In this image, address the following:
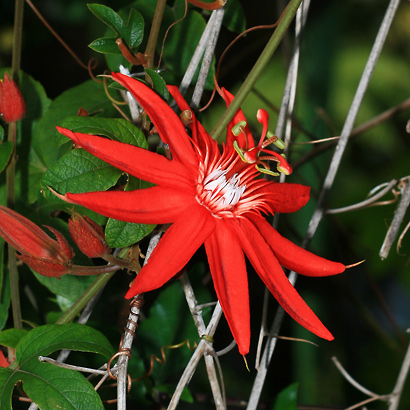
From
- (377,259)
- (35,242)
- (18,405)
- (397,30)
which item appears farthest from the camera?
(397,30)

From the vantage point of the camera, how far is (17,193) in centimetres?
96

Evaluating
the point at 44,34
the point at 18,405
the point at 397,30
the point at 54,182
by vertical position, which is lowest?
the point at 18,405

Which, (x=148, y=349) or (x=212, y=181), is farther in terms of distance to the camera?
(x=148, y=349)

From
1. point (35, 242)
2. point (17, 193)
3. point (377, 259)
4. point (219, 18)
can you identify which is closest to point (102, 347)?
point (35, 242)

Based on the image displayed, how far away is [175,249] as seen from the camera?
2.03 feet

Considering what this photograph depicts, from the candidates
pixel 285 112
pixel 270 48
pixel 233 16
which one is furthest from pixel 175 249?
pixel 233 16

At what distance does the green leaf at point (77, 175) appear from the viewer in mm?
705

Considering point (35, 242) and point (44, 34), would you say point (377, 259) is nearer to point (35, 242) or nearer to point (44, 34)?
point (44, 34)

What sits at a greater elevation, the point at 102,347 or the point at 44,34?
the point at 44,34

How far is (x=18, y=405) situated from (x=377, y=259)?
1171 millimetres

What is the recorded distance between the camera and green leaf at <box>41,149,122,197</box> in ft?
2.31

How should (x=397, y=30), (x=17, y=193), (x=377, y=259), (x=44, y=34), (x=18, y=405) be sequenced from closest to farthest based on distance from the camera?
1. (x=17, y=193)
2. (x=18, y=405)
3. (x=44, y=34)
4. (x=377, y=259)
5. (x=397, y=30)

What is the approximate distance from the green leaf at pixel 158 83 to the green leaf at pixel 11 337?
1.23ft

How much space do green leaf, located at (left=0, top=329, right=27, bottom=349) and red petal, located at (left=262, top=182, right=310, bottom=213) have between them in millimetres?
382
